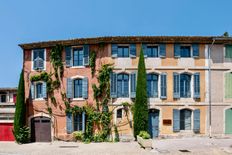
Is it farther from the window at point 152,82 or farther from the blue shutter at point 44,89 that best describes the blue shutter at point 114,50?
the blue shutter at point 44,89

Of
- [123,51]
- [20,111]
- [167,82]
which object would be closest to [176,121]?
[167,82]

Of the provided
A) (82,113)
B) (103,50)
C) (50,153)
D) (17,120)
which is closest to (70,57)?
(103,50)

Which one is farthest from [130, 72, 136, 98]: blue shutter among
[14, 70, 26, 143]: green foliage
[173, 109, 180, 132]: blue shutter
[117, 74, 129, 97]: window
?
[14, 70, 26, 143]: green foliage

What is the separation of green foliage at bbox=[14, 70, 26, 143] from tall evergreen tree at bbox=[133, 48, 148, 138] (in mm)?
9788

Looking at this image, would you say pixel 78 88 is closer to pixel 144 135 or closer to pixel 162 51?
pixel 144 135

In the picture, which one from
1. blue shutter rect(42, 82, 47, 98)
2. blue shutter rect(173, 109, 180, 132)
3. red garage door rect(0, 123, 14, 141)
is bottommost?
red garage door rect(0, 123, 14, 141)

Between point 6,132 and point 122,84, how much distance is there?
38.4 ft

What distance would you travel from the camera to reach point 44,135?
78.8ft

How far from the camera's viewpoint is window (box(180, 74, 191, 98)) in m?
22.9

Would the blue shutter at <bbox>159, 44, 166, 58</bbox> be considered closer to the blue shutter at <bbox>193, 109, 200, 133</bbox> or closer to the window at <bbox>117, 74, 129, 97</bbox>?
the window at <bbox>117, 74, 129, 97</bbox>

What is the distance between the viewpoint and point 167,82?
74.8 feet

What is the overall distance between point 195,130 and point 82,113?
9.80m

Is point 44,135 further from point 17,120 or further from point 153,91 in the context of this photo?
point 153,91

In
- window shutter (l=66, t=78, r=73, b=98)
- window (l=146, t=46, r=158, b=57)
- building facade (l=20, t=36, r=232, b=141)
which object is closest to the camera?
building facade (l=20, t=36, r=232, b=141)
